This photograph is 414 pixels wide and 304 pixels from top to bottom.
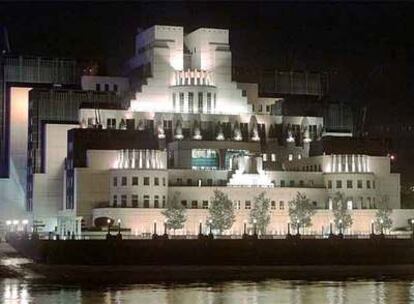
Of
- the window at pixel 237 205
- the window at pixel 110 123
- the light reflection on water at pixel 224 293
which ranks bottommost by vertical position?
the light reflection on water at pixel 224 293

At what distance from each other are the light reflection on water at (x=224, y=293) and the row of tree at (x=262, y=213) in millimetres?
36222

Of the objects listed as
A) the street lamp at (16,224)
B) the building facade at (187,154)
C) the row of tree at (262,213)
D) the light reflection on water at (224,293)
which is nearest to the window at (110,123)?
the building facade at (187,154)

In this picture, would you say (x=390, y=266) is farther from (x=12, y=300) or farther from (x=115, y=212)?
(x=12, y=300)

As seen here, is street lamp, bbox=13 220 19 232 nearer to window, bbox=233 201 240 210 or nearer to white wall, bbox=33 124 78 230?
white wall, bbox=33 124 78 230

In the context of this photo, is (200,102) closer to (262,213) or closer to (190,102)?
(190,102)

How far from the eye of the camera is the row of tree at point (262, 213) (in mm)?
133500

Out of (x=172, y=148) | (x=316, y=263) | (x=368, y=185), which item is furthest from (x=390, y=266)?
(x=172, y=148)

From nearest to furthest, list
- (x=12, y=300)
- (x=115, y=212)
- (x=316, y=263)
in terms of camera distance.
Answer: (x=12, y=300) → (x=316, y=263) → (x=115, y=212)

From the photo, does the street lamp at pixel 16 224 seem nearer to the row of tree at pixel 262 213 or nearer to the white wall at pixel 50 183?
the white wall at pixel 50 183

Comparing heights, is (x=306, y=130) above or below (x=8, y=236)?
above

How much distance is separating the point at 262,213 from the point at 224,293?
50859 millimetres

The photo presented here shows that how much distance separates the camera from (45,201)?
152 m

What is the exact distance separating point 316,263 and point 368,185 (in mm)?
33305

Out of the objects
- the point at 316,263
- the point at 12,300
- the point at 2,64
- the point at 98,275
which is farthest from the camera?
the point at 2,64
